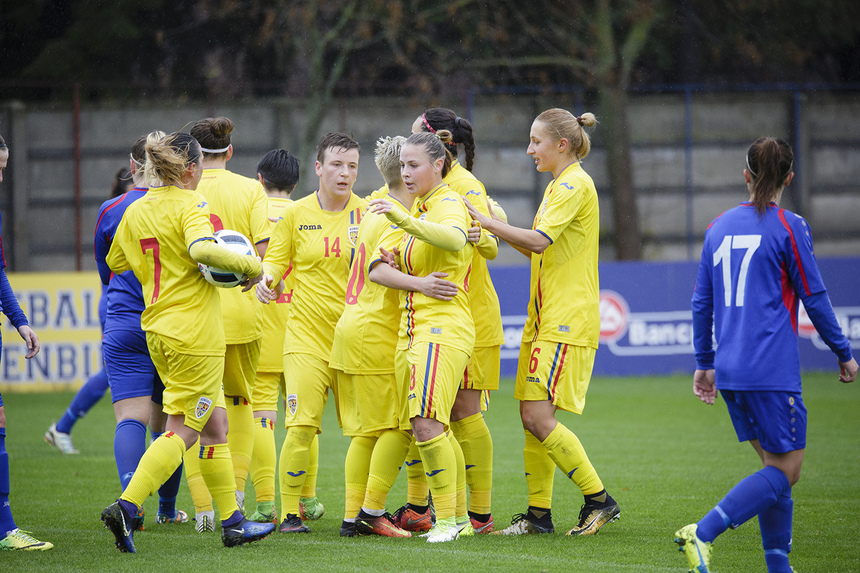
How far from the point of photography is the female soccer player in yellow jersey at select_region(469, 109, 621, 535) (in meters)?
5.18

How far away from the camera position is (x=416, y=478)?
5547mm

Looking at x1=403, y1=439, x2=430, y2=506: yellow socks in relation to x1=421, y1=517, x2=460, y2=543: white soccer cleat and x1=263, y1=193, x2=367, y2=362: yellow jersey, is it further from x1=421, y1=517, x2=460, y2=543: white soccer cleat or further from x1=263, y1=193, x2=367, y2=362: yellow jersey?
x1=263, y1=193, x2=367, y2=362: yellow jersey

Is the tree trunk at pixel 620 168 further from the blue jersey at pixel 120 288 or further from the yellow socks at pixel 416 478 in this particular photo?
the blue jersey at pixel 120 288

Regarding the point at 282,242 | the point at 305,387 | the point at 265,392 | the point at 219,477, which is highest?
the point at 282,242

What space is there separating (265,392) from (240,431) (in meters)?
0.44

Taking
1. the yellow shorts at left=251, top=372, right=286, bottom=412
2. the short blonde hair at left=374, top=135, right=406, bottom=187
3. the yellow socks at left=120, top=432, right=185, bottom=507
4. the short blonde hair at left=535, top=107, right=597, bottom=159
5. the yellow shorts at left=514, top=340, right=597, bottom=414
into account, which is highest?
the short blonde hair at left=535, top=107, right=597, bottom=159

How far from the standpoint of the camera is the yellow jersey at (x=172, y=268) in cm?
480

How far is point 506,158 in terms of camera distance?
16.9 meters

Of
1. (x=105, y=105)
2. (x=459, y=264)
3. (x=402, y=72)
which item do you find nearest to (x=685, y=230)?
(x=402, y=72)

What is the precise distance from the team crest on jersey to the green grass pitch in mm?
719

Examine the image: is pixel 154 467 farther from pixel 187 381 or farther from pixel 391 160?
pixel 391 160

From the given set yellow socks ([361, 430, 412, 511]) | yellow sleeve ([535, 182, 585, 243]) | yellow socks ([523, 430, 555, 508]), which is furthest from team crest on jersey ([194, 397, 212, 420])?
yellow sleeve ([535, 182, 585, 243])

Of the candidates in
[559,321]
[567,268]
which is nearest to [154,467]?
[559,321]

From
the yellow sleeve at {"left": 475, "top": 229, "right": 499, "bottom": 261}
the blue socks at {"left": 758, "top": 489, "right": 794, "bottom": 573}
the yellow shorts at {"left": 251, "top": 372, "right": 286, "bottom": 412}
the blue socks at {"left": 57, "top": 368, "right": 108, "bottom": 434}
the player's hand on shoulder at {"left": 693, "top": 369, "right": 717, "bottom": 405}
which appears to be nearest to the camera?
the blue socks at {"left": 758, "top": 489, "right": 794, "bottom": 573}
